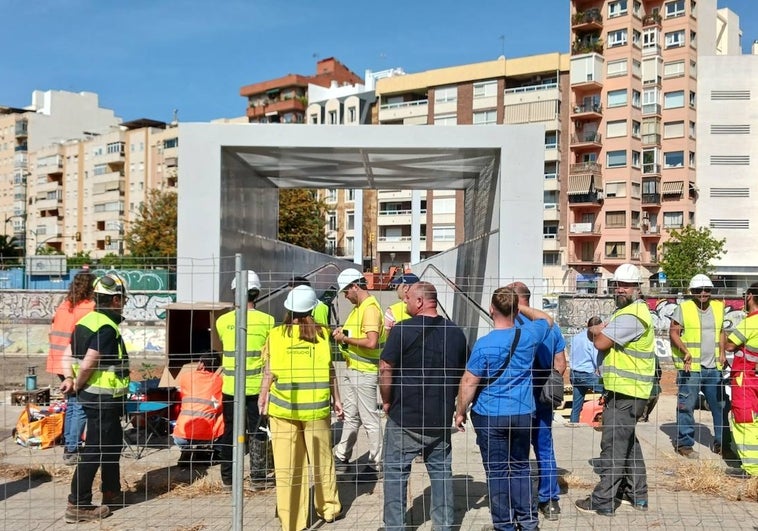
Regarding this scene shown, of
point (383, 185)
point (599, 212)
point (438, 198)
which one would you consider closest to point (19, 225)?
point (438, 198)

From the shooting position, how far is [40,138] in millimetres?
91125

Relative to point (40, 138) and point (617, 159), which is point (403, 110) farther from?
point (40, 138)

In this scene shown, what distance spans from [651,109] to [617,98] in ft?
8.59

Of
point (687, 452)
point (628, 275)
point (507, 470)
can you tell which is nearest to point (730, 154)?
point (687, 452)

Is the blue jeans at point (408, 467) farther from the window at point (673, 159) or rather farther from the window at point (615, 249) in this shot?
the window at point (673, 159)

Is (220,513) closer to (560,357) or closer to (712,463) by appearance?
(560,357)

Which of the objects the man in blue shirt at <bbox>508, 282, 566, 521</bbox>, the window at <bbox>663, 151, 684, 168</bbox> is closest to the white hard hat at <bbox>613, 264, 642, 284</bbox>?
the man in blue shirt at <bbox>508, 282, 566, 521</bbox>

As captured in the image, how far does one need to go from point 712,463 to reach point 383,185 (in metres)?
11.2

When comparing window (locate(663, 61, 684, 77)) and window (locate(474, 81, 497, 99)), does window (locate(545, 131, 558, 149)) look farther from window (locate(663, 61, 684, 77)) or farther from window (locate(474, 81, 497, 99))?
window (locate(663, 61, 684, 77))

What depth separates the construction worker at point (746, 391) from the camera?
20.1ft

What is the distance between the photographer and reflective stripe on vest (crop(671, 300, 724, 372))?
757 centimetres

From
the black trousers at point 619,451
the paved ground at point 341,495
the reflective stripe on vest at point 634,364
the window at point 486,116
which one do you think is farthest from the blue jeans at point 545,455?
the window at point 486,116

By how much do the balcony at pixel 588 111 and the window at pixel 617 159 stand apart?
9.97 feet

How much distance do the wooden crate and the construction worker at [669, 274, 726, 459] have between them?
287 inches
